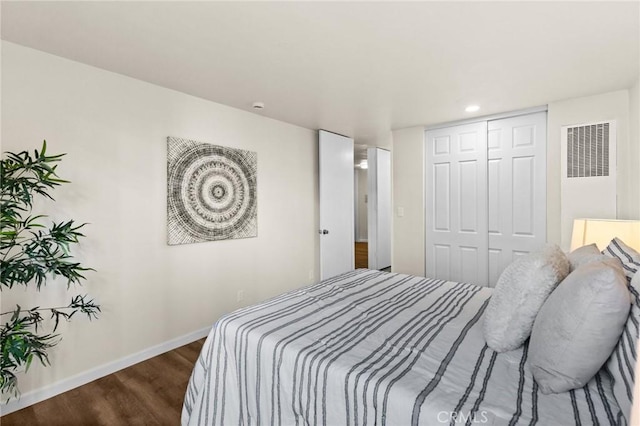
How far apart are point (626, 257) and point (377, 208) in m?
4.23

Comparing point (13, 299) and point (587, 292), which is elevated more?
point (587, 292)

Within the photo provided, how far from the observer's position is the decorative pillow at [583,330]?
92 centimetres

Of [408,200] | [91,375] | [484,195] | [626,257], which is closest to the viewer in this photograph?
[626,257]

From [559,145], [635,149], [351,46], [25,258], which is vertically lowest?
[25,258]

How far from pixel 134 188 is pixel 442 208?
3261 mm

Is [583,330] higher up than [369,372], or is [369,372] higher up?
[583,330]

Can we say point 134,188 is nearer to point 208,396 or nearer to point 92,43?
point 92,43

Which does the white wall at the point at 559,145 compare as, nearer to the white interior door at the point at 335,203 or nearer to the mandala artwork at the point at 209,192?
the white interior door at the point at 335,203

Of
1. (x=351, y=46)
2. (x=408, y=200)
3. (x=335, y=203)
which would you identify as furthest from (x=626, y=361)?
(x=335, y=203)

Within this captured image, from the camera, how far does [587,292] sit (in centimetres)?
95

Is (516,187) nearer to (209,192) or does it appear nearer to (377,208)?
(377,208)

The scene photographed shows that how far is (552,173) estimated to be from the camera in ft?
9.98

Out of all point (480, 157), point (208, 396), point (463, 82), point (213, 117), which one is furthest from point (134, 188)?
point (480, 157)

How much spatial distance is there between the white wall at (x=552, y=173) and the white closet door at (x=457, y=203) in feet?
0.44
